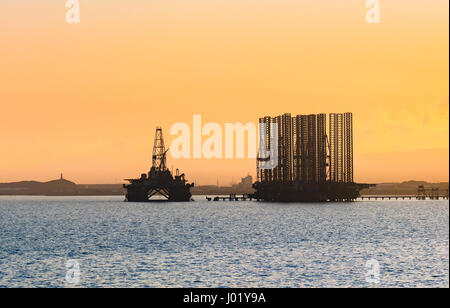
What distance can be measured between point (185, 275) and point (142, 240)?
131 feet

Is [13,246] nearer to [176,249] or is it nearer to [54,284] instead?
[176,249]

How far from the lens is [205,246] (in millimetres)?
84312

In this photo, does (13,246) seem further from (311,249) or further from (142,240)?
(311,249)

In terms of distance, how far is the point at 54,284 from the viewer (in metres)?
50.4
